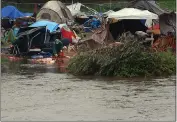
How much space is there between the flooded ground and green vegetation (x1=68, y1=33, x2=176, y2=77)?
1.81 ft

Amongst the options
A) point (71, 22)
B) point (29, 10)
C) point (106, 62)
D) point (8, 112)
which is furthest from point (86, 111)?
point (29, 10)

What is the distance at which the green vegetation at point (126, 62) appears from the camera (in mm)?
16438

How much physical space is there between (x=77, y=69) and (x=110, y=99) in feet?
16.1

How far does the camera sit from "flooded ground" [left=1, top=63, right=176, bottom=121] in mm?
10508

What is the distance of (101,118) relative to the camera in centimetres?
1021

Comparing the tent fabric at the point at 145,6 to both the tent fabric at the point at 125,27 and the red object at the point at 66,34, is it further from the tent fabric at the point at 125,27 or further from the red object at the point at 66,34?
the red object at the point at 66,34

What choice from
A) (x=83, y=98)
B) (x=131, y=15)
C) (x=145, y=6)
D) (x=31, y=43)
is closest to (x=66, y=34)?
(x=131, y=15)

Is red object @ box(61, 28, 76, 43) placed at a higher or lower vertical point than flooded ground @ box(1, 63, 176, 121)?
lower

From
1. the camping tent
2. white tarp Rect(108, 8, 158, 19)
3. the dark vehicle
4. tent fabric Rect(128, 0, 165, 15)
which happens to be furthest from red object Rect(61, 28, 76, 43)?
the camping tent

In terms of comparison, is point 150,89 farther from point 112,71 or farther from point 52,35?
point 52,35

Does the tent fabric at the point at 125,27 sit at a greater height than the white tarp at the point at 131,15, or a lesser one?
lesser

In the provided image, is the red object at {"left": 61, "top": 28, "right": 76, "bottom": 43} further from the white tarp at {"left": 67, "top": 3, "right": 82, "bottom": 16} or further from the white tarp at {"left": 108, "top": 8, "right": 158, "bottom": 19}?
the white tarp at {"left": 67, "top": 3, "right": 82, "bottom": 16}

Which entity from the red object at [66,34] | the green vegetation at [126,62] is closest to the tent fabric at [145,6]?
the red object at [66,34]

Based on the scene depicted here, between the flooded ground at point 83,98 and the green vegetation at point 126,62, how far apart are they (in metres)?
0.55
